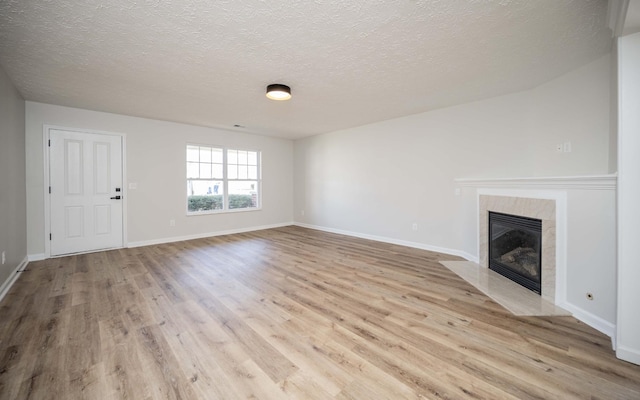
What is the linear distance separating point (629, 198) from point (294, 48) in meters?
2.78

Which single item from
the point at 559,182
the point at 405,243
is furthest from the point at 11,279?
the point at 559,182

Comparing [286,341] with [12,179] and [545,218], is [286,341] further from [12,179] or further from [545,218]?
[12,179]

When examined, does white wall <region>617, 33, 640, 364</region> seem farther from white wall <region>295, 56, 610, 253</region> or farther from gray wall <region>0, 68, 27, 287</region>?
gray wall <region>0, 68, 27, 287</region>

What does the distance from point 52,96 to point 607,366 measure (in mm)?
6502

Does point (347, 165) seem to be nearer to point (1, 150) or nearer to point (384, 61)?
point (384, 61)

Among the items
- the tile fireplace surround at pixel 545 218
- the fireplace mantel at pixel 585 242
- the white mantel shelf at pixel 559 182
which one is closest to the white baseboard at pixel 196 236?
the white mantel shelf at pixel 559 182

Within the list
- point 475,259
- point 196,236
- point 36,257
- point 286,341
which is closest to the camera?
point 286,341

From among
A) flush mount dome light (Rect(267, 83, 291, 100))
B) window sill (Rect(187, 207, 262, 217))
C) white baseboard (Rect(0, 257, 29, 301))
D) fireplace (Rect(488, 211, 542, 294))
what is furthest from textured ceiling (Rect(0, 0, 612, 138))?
window sill (Rect(187, 207, 262, 217))

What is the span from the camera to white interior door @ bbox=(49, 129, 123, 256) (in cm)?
411

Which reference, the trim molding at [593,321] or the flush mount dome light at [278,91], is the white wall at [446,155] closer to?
the trim molding at [593,321]

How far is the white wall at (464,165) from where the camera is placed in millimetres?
2225

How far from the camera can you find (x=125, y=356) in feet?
5.59

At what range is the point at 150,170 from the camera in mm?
4980

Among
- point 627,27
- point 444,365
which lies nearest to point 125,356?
point 444,365
